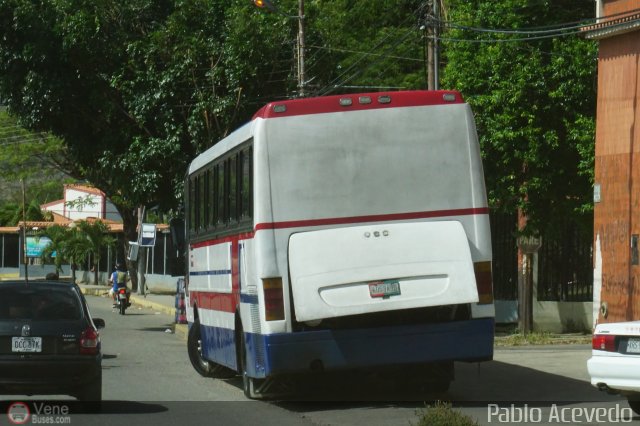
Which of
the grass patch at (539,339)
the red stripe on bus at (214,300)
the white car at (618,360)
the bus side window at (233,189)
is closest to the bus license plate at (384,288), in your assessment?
the white car at (618,360)

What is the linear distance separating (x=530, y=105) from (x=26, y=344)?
627 inches

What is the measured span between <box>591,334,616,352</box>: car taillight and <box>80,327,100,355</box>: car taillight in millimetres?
5537

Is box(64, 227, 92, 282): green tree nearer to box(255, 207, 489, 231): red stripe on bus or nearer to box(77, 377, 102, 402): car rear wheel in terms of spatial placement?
box(77, 377, 102, 402): car rear wheel

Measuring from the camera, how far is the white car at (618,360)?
40.4 ft

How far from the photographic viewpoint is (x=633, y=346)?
12.4 metres

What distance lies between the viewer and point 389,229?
1441 centimetres

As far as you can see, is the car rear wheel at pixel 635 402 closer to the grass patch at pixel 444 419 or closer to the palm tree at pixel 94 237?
the grass patch at pixel 444 419

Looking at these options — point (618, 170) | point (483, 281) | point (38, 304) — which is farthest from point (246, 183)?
point (618, 170)

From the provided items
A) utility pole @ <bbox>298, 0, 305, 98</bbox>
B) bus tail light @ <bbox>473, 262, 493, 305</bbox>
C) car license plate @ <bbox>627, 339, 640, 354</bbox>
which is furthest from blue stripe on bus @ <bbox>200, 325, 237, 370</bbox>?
utility pole @ <bbox>298, 0, 305, 98</bbox>

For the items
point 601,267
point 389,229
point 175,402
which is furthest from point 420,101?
point 601,267

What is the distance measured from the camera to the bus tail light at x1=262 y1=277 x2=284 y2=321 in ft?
46.4

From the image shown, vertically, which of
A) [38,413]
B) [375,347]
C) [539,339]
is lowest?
[539,339]

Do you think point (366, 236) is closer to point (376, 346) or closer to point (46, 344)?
point (376, 346)

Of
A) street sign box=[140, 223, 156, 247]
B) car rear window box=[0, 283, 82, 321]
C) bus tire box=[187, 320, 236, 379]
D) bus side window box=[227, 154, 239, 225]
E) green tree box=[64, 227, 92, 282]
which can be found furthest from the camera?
green tree box=[64, 227, 92, 282]
